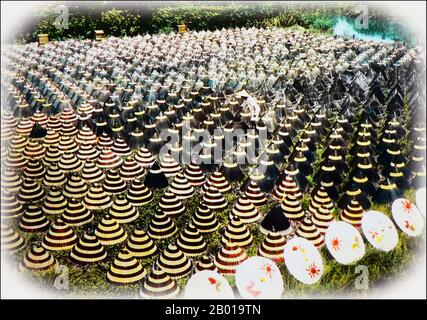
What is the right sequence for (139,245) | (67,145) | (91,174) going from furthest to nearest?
(67,145) → (91,174) → (139,245)

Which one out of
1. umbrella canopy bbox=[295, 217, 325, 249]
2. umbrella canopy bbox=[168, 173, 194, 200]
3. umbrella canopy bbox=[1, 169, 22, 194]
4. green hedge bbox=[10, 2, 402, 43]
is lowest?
umbrella canopy bbox=[295, 217, 325, 249]

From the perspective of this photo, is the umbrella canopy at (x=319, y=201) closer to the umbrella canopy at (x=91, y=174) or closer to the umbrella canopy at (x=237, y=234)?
the umbrella canopy at (x=237, y=234)

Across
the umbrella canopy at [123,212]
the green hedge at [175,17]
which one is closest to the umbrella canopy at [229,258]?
the umbrella canopy at [123,212]

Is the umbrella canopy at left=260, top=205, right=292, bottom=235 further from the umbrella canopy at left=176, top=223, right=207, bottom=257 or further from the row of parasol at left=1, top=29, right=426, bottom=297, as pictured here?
the umbrella canopy at left=176, top=223, right=207, bottom=257

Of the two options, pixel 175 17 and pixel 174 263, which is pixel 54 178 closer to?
pixel 174 263

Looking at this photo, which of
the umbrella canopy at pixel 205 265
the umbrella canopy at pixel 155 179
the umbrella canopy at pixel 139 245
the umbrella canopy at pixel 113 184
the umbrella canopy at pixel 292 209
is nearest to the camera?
the umbrella canopy at pixel 205 265

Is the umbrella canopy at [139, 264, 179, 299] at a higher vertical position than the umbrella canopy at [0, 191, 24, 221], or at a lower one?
lower

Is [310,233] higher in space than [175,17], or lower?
lower

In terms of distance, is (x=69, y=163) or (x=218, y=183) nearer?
(x=218, y=183)

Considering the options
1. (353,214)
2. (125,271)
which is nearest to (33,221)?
(125,271)

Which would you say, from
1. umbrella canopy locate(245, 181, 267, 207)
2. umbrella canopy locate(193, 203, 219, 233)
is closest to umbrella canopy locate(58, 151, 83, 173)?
umbrella canopy locate(193, 203, 219, 233)

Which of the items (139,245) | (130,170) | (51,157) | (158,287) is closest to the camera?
(158,287)

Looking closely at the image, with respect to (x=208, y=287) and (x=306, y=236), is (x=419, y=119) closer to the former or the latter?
(x=306, y=236)

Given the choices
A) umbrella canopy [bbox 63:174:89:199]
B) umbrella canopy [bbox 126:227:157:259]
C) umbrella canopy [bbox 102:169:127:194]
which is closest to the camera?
umbrella canopy [bbox 126:227:157:259]
